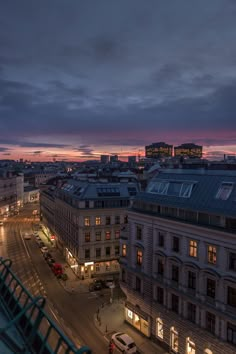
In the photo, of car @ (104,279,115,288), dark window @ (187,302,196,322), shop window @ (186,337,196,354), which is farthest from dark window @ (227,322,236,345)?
car @ (104,279,115,288)

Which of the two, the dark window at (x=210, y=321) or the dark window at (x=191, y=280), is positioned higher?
the dark window at (x=191, y=280)

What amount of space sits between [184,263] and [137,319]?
1296 centimetres

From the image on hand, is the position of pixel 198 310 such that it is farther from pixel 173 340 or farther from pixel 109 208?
pixel 109 208

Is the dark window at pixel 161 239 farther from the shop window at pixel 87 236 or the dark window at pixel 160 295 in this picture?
the shop window at pixel 87 236

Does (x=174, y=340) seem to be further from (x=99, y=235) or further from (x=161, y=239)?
(x=99, y=235)

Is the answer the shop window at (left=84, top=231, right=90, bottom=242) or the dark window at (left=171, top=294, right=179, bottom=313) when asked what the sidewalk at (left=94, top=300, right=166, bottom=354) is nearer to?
the dark window at (left=171, top=294, right=179, bottom=313)

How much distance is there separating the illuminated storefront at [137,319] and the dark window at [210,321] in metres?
9.82

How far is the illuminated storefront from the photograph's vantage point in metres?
37.1

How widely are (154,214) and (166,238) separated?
3.50m

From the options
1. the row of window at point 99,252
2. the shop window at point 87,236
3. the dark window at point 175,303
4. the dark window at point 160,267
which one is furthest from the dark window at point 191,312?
the shop window at point 87,236

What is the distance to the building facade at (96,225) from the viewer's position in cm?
5644

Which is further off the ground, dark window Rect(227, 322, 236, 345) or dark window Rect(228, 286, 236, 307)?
dark window Rect(228, 286, 236, 307)

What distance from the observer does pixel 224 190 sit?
3025cm

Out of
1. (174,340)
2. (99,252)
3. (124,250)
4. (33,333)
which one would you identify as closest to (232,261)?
(174,340)
